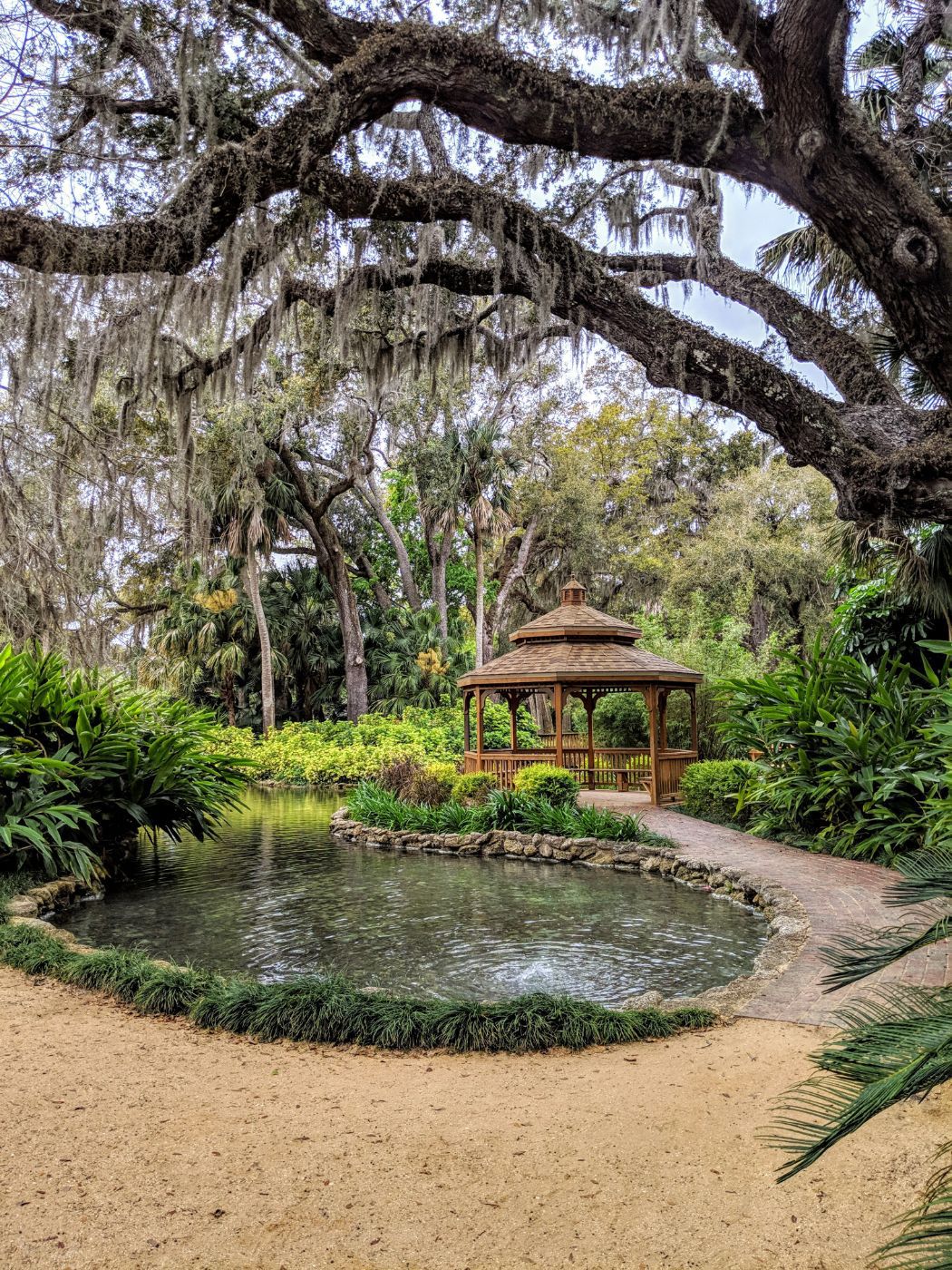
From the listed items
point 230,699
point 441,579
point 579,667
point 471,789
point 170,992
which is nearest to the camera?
point 170,992

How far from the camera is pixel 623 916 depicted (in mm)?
8156

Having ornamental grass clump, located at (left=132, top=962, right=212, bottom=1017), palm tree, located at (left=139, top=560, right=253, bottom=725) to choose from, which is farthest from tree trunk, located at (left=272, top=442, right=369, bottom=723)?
ornamental grass clump, located at (left=132, top=962, right=212, bottom=1017)

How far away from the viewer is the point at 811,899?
7.66 m

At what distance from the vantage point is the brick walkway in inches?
195

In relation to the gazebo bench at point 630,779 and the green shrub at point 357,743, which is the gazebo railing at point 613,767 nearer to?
the gazebo bench at point 630,779

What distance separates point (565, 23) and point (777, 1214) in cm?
631

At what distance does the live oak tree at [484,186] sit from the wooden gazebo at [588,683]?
8622mm

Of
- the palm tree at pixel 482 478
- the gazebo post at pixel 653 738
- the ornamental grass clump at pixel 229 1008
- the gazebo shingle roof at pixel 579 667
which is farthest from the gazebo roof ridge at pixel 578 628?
the ornamental grass clump at pixel 229 1008

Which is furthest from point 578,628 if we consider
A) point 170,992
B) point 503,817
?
point 170,992

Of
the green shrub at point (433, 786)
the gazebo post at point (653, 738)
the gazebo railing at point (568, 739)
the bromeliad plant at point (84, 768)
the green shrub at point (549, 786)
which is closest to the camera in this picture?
the bromeliad plant at point (84, 768)

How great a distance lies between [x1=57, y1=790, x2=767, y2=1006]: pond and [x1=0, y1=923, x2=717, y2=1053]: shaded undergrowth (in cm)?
76

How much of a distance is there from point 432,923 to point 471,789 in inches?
242

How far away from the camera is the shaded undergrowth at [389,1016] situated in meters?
4.71

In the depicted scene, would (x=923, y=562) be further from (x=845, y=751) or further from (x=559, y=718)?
(x=559, y=718)
